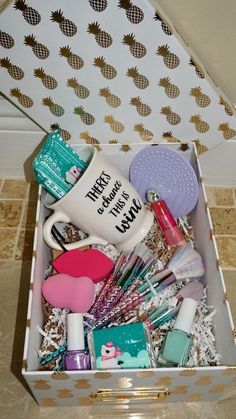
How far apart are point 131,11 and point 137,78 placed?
4.2 inches

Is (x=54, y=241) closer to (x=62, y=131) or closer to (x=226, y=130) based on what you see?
(x=62, y=131)

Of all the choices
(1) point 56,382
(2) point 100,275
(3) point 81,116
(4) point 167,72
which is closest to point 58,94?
(3) point 81,116

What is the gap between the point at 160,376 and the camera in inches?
21.1

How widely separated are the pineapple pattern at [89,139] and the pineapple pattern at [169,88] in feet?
0.47

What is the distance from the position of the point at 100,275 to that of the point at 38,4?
0.36 meters

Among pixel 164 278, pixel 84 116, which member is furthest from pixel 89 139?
pixel 164 278

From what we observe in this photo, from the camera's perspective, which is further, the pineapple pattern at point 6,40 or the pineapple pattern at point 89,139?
the pineapple pattern at point 89,139

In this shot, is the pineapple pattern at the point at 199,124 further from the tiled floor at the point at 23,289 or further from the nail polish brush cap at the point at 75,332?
the nail polish brush cap at the point at 75,332

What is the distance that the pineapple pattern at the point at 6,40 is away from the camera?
628mm

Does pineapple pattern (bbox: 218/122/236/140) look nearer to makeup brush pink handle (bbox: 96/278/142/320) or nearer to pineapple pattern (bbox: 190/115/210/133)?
pineapple pattern (bbox: 190/115/210/133)

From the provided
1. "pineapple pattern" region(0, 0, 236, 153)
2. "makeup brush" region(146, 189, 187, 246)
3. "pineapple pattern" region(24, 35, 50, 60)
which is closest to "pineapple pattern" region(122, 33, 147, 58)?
A: "pineapple pattern" region(0, 0, 236, 153)

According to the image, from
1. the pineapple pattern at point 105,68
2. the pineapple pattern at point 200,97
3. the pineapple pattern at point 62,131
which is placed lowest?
the pineapple pattern at point 62,131

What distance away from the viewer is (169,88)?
0.67 m

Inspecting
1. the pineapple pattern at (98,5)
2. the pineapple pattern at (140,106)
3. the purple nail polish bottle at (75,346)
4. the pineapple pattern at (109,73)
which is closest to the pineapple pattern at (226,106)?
the pineapple pattern at (109,73)
